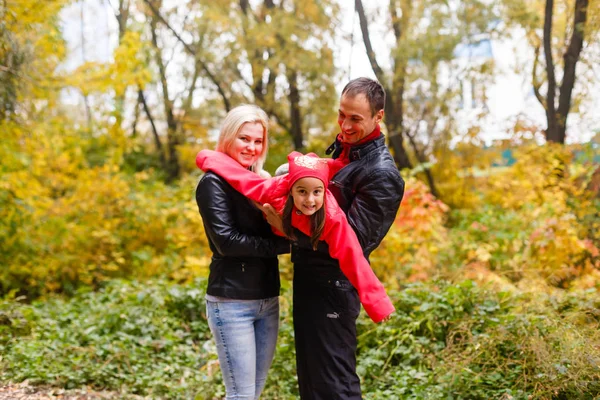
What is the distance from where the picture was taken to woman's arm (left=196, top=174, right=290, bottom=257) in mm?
2688

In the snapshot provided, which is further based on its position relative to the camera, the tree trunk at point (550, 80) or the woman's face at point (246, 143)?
the tree trunk at point (550, 80)

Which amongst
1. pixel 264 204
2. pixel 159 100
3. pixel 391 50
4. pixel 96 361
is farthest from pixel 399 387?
pixel 159 100

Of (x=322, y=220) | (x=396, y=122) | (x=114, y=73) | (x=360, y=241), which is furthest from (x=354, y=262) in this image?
(x=396, y=122)

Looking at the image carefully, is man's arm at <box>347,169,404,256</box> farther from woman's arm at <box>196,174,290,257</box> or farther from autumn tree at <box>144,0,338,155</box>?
autumn tree at <box>144,0,338,155</box>

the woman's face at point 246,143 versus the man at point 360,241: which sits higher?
the woman's face at point 246,143

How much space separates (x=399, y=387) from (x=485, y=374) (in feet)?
2.05

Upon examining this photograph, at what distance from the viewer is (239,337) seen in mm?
2779

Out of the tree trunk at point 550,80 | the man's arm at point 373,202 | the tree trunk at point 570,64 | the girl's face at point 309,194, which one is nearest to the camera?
the girl's face at point 309,194

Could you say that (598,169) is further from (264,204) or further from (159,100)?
(159,100)

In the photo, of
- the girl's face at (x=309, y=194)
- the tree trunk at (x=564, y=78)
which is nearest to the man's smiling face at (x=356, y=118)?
the girl's face at (x=309, y=194)

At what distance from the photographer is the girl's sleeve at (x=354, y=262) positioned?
2.46m

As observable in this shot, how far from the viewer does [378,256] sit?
667cm

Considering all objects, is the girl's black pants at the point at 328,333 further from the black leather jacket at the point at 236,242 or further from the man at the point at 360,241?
the black leather jacket at the point at 236,242

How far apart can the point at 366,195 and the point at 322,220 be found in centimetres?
26
